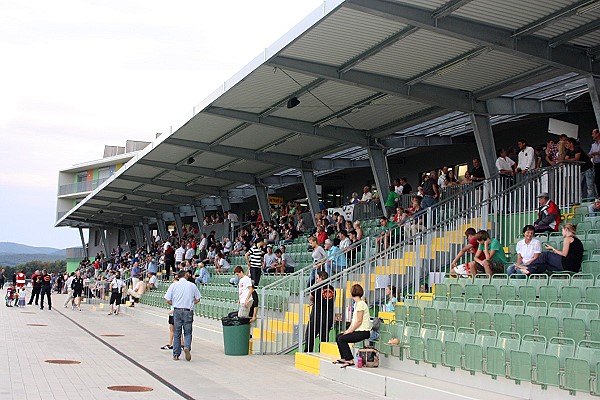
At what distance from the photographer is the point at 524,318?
11.0m

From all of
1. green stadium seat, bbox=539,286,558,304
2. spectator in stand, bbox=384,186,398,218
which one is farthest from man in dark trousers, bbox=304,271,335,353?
spectator in stand, bbox=384,186,398,218

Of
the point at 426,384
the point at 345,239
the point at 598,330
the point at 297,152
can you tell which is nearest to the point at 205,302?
the point at 345,239

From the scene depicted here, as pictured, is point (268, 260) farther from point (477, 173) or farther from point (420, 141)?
point (420, 141)

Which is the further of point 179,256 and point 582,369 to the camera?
point 179,256

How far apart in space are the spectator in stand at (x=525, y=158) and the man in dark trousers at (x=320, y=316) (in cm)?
634

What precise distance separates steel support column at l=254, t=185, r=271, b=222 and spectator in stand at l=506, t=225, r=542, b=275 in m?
23.1

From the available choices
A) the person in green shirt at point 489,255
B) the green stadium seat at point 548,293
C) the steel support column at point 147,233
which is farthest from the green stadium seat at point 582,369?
the steel support column at point 147,233

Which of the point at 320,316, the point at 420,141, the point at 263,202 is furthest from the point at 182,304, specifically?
the point at 263,202

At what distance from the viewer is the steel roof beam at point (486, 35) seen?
1530 cm

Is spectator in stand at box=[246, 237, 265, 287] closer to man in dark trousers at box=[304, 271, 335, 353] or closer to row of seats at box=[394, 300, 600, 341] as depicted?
man in dark trousers at box=[304, 271, 335, 353]

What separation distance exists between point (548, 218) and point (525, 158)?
3458 millimetres

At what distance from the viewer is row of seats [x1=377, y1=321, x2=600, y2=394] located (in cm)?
923

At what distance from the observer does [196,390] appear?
1245cm

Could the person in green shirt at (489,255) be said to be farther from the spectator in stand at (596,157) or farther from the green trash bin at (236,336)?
the green trash bin at (236,336)
